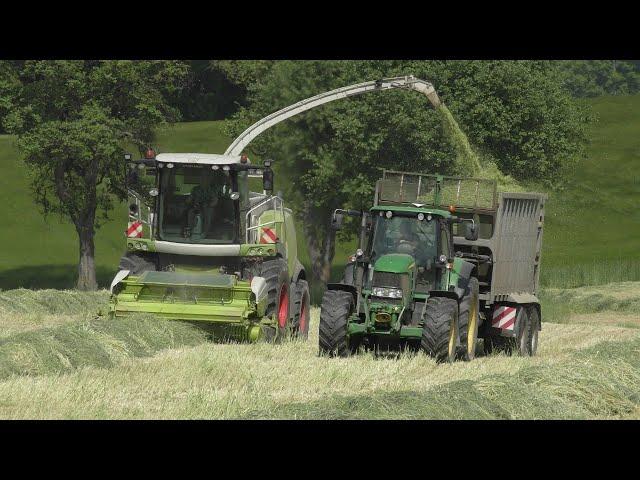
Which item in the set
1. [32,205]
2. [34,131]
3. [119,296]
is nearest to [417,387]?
[119,296]

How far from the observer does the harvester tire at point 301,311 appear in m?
19.8

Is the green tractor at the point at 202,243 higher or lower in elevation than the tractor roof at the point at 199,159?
lower

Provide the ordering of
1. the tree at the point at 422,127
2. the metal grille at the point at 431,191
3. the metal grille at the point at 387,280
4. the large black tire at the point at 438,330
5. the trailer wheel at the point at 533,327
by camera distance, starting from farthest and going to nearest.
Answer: the tree at the point at 422,127, the trailer wheel at the point at 533,327, the metal grille at the point at 431,191, the metal grille at the point at 387,280, the large black tire at the point at 438,330

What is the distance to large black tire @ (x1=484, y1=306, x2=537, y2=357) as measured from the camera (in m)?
18.5

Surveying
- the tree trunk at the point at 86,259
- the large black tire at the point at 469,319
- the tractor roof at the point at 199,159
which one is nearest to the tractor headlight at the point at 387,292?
the large black tire at the point at 469,319

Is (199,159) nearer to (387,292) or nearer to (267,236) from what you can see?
(267,236)

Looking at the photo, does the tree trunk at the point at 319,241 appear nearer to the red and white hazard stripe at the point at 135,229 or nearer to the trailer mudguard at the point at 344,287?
the red and white hazard stripe at the point at 135,229

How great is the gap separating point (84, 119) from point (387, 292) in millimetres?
18959

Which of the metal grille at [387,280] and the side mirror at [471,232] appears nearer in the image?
the metal grille at [387,280]

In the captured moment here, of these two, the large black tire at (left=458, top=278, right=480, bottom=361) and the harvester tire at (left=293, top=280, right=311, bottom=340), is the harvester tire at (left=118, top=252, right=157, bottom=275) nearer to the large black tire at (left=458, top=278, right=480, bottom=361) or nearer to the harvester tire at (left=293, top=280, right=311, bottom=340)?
the harvester tire at (left=293, top=280, right=311, bottom=340)

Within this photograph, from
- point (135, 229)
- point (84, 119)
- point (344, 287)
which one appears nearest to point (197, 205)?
point (135, 229)

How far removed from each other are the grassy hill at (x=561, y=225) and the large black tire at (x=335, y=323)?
2067cm

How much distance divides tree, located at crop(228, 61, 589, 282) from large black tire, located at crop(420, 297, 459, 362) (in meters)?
13.9
